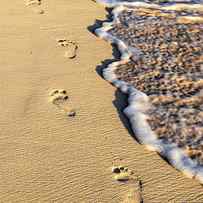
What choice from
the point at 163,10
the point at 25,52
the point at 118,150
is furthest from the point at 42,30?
the point at 118,150

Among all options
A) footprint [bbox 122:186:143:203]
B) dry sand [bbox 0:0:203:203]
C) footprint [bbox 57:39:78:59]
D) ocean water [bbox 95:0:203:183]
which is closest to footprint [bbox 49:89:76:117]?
dry sand [bbox 0:0:203:203]

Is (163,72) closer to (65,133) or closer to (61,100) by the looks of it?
(61,100)

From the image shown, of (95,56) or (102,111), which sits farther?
(95,56)

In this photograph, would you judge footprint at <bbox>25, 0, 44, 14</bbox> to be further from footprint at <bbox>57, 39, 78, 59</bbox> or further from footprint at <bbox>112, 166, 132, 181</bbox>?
footprint at <bbox>112, 166, 132, 181</bbox>

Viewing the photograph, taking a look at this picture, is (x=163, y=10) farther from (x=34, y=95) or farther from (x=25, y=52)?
(x=34, y=95)

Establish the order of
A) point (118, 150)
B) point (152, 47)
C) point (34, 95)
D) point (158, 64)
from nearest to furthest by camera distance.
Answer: point (118, 150) → point (34, 95) → point (158, 64) → point (152, 47)

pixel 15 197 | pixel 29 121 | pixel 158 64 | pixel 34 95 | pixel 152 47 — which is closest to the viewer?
pixel 15 197
